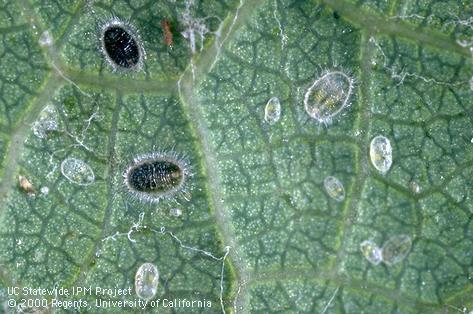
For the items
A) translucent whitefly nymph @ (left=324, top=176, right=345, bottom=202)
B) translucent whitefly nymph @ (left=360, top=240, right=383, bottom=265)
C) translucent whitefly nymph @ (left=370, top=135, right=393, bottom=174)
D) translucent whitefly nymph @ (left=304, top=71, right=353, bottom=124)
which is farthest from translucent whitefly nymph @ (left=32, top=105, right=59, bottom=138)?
translucent whitefly nymph @ (left=360, top=240, right=383, bottom=265)

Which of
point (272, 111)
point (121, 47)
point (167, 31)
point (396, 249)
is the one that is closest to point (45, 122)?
point (121, 47)

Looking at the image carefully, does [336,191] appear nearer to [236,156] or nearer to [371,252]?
[371,252]

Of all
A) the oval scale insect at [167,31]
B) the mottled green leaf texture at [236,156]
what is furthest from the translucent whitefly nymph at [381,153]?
the oval scale insect at [167,31]

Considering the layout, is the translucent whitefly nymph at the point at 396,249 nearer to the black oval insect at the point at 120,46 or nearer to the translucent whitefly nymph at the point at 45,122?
the black oval insect at the point at 120,46

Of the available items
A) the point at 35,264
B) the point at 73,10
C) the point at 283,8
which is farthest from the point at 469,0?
the point at 35,264

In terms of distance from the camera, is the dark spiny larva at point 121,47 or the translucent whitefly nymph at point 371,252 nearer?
the dark spiny larva at point 121,47

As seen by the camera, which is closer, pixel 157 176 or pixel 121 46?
pixel 121 46

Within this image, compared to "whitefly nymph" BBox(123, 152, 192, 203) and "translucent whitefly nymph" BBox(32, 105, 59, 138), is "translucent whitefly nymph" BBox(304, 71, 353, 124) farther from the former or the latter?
"translucent whitefly nymph" BBox(32, 105, 59, 138)
